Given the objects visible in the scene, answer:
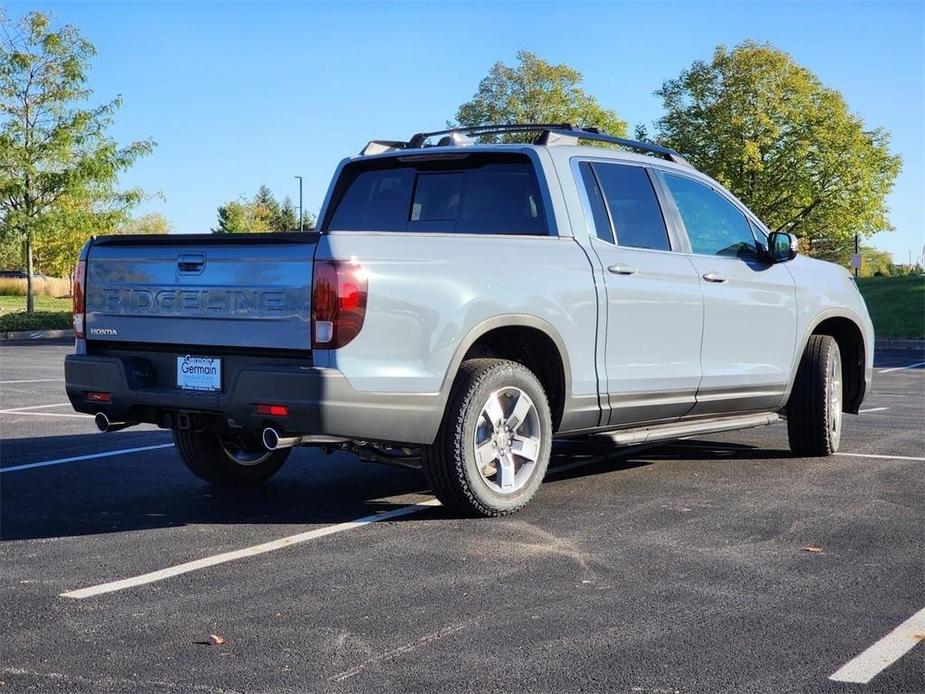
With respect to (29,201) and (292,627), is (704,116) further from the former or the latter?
(292,627)

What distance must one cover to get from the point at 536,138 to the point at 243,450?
2599 millimetres

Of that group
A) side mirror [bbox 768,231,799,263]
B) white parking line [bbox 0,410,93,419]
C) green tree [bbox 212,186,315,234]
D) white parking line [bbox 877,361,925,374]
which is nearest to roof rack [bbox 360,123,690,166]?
side mirror [bbox 768,231,799,263]

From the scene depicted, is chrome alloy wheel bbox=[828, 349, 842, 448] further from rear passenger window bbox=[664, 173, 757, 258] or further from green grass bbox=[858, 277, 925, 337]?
green grass bbox=[858, 277, 925, 337]

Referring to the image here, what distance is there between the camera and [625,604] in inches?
177

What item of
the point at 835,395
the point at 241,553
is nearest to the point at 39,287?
the point at 835,395

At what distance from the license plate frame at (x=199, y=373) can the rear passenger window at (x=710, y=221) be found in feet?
10.6

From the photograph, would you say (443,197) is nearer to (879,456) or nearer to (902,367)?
(879,456)

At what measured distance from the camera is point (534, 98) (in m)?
59.2

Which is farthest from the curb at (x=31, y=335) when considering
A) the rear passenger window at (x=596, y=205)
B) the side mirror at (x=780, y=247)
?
the rear passenger window at (x=596, y=205)

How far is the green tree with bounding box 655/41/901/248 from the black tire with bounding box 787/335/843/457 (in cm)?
4095

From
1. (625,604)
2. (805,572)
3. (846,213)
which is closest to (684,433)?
(805,572)

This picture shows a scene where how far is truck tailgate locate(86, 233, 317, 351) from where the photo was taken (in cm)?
554

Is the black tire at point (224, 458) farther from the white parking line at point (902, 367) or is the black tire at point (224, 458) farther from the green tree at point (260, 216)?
the green tree at point (260, 216)

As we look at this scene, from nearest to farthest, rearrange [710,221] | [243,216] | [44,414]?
1. [710,221]
2. [44,414]
3. [243,216]
